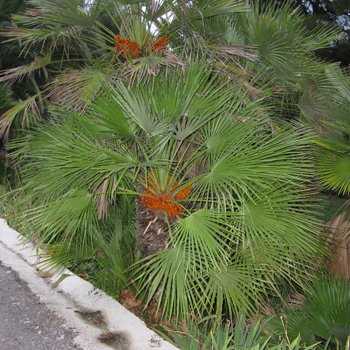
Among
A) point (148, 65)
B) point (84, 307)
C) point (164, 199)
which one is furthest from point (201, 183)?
point (84, 307)

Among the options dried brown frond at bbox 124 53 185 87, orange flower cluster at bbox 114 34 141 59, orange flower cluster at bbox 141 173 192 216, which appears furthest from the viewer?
orange flower cluster at bbox 114 34 141 59

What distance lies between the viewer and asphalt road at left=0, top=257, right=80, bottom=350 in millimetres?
2154

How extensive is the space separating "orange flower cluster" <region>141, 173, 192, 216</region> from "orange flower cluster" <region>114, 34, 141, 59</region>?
1164mm

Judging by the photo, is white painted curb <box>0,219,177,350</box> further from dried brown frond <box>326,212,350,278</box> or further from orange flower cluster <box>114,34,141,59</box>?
orange flower cluster <box>114,34,141,59</box>

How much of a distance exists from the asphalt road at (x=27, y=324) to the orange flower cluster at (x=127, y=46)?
218 cm

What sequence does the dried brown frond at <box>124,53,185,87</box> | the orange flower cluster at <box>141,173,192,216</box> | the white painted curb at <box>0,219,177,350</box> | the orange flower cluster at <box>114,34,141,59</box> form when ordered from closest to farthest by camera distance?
the white painted curb at <box>0,219,177,350</box> < the orange flower cluster at <box>141,173,192,216</box> < the dried brown frond at <box>124,53,185,87</box> < the orange flower cluster at <box>114,34,141,59</box>

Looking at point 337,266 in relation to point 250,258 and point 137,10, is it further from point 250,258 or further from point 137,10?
point 137,10

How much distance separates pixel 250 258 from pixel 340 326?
2.25ft

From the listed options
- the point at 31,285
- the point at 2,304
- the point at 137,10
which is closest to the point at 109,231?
the point at 31,285

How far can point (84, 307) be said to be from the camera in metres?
2.57

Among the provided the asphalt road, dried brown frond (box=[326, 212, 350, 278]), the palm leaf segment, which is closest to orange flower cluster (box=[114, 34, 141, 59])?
the palm leaf segment

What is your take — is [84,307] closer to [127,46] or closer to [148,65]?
[148,65]

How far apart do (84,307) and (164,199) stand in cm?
105

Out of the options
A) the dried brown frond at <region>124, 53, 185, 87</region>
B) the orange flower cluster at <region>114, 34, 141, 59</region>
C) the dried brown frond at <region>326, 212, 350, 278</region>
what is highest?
the orange flower cluster at <region>114, 34, 141, 59</region>
